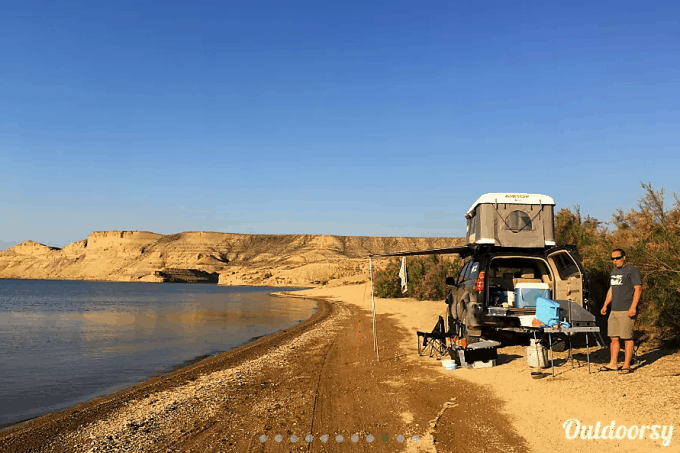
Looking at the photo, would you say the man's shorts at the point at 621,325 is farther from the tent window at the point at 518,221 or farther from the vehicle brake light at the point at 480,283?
the tent window at the point at 518,221

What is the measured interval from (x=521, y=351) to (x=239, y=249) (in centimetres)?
15167

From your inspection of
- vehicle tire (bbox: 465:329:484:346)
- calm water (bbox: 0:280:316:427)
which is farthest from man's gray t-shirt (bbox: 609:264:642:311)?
calm water (bbox: 0:280:316:427)

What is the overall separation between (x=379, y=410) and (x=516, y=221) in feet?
17.7

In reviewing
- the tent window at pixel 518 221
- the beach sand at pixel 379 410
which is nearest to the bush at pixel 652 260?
the beach sand at pixel 379 410

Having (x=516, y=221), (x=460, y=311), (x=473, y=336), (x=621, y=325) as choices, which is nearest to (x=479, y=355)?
(x=473, y=336)

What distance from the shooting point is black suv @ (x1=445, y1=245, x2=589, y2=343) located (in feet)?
30.0

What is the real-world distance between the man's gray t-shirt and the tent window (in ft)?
8.68

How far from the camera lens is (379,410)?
7.04m

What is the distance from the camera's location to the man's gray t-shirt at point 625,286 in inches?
300

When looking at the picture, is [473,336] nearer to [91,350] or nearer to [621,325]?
[621,325]

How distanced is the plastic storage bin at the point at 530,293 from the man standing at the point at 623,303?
1.71 m

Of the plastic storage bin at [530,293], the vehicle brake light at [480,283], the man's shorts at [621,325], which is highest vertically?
the vehicle brake light at [480,283]

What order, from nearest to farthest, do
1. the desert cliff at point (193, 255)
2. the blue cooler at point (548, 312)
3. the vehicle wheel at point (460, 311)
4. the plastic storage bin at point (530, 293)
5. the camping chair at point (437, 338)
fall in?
the blue cooler at point (548, 312), the plastic storage bin at point (530, 293), the vehicle wheel at point (460, 311), the camping chair at point (437, 338), the desert cliff at point (193, 255)

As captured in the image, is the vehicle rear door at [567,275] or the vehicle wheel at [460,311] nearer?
the vehicle rear door at [567,275]
